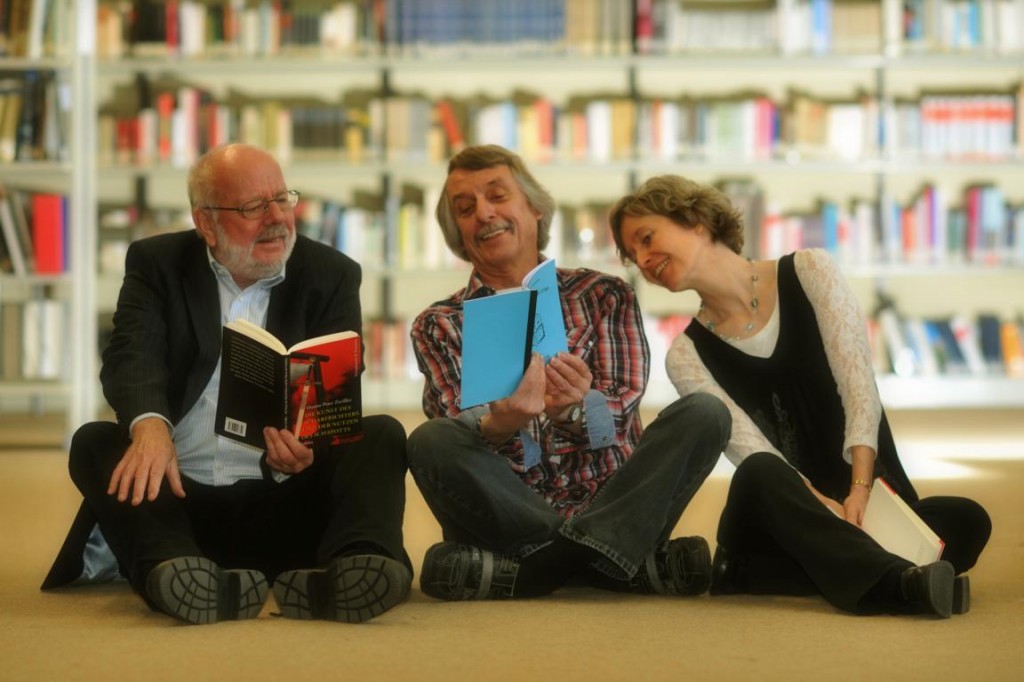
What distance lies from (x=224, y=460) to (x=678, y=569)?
716 mm

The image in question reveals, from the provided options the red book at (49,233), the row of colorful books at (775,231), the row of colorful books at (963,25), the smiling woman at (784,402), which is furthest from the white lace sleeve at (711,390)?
the row of colorful books at (963,25)

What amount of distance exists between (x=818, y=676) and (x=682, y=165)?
14.5ft

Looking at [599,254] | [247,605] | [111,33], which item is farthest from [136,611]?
[111,33]

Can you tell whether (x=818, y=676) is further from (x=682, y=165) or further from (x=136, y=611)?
(x=682, y=165)

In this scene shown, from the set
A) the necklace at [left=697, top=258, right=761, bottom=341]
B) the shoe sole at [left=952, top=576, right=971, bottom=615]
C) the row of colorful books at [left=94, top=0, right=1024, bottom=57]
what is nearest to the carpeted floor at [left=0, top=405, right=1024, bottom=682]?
the shoe sole at [left=952, top=576, right=971, bottom=615]

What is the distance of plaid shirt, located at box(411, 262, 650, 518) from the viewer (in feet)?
6.77

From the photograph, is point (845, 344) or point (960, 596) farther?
point (845, 344)

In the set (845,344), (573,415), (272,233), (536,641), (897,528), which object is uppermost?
(272,233)

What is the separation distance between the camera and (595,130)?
5688 millimetres

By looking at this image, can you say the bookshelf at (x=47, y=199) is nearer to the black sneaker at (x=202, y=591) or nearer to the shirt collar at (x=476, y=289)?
the shirt collar at (x=476, y=289)

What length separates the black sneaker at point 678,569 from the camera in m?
1.97

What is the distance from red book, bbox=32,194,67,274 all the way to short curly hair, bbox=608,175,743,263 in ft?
9.63

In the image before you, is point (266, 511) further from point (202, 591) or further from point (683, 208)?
point (683, 208)

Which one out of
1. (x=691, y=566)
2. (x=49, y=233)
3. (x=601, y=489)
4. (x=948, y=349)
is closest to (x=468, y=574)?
(x=601, y=489)
